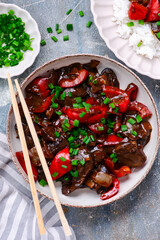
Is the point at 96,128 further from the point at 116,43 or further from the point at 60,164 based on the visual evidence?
the point at 116,43

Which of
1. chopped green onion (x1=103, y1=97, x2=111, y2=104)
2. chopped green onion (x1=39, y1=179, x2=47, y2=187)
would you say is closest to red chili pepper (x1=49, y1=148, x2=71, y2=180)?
chopped green onion (x1=39, y1=179, x2=47, y2=187)

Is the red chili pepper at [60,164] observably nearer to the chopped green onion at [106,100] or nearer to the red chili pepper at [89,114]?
the red chili pepper at [89,114]

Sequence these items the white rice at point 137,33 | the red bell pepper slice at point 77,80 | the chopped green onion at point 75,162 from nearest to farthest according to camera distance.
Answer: the chopped green onion at point 75,162, the red bell pepper slice at point 77,80, the white rice at point 137,33

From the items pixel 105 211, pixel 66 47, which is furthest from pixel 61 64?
pixel 105 211

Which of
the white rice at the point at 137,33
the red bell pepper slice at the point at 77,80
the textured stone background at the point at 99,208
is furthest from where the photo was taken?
the textured stone background at the point at 99,208

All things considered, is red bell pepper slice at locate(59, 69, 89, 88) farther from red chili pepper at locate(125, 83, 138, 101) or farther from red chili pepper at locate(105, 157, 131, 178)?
red chili pepper at locate(105, 157, 131, 178)

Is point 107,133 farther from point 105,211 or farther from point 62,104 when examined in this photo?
point 105,211

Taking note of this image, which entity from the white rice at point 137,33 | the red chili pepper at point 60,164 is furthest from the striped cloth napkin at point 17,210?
the white rice at point 137,33
